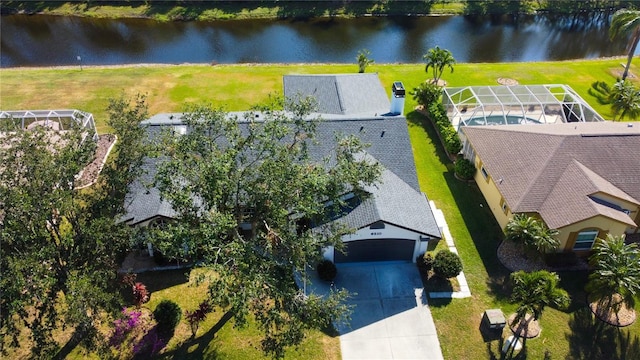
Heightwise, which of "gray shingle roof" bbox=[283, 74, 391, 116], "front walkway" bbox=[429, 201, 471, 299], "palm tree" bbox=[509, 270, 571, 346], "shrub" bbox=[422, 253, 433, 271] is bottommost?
"front walkway" bbox=[429, 201, 471, 299]

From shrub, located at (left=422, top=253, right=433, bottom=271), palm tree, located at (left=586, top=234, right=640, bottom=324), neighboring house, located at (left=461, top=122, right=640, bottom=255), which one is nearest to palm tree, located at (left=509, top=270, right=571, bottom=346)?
palm tree, located at (left=586, top=234, right=640, bottom=324)

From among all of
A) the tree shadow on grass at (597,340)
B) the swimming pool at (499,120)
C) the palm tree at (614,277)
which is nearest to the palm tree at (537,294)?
the palm tree at (614,277)

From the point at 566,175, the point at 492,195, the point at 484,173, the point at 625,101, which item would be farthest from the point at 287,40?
the point at 566,175

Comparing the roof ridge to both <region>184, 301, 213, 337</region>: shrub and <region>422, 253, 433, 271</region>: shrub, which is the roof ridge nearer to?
<region>422, 253, 433, 271</region>: shrub

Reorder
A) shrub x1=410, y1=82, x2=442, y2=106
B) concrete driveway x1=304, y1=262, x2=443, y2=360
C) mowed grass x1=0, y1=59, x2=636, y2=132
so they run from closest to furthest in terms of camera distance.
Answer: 1. concrete driveway x1=304, y1=262, x2=443, y2=360
2. shrub x1=410, y1=82, x2=442, y2=106
3. mowed grass x1=0, y1=59, x2=636, y2=132

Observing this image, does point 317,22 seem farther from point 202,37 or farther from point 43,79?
point 43,79

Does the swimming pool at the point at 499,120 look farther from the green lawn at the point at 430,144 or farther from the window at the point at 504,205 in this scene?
the window at the point at 504,205
